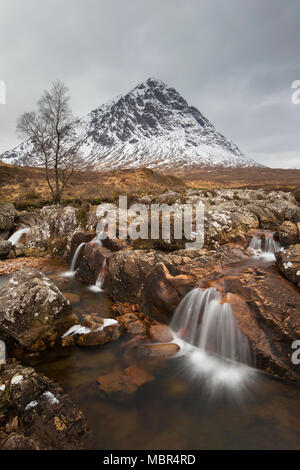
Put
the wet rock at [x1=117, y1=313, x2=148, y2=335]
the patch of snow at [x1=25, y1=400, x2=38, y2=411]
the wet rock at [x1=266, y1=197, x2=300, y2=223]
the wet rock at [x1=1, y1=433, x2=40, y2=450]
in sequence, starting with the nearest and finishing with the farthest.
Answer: the wet rock at [x1=1, y1=433, x2=40, y2=450]
the patch of snow at [x1=25, y1=400, x2=38, y2=411]
the wet rock at [x1=117, y1=313, x2=148, y2=335]
the wet rock at [x1=266, y1=197, x2=300, y2=223]

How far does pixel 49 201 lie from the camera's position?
2267cm

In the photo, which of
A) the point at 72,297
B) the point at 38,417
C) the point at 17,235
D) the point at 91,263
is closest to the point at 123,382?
the point at 38,417

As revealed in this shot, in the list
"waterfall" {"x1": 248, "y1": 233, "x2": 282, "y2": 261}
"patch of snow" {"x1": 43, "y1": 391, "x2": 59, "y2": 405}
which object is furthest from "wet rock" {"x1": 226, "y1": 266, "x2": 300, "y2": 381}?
"patch of snow" {"x1": 43, "y1": 391, "x2": 59, "y2": 405}

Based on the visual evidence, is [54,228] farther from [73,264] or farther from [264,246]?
[264,246]

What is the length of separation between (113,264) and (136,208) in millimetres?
7894

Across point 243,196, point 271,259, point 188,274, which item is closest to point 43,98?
point 243,196

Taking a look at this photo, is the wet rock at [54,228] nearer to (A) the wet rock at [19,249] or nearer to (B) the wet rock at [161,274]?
(A) the wet rock at [19,249]

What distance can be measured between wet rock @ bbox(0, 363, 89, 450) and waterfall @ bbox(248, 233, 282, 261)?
27.3ft

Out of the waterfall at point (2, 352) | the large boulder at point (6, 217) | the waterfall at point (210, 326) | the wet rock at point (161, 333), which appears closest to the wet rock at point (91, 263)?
the wet rock at point (161, 333)

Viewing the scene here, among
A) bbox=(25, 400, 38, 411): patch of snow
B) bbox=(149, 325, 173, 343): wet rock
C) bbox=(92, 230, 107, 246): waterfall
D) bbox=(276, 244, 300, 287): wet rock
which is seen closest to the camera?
bbox=(25, 400, 38, 411): patch of snow

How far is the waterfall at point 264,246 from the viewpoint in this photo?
9289mm

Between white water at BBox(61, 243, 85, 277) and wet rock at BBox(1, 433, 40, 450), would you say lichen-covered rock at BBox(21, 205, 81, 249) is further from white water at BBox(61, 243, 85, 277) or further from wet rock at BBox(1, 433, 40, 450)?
wet rock at BBox(1, 433, 40, 450)

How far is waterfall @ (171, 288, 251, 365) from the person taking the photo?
548 centimetres

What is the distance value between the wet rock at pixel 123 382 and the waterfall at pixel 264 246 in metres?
6.64
